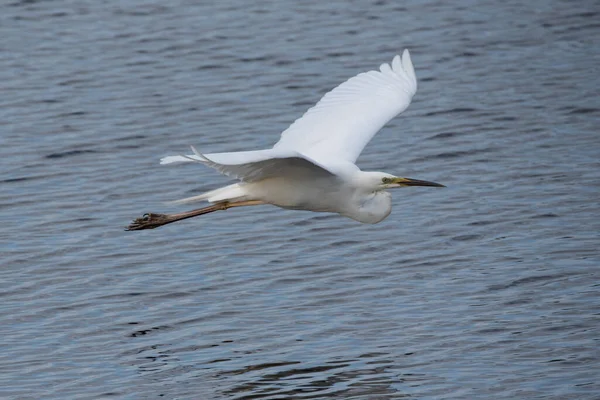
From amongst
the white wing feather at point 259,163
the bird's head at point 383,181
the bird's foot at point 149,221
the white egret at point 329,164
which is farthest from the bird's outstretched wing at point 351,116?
the bird's foot at point 149,221

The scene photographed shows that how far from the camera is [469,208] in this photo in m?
10.9

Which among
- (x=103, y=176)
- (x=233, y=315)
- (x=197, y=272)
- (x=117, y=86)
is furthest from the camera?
(x=117, y=86)

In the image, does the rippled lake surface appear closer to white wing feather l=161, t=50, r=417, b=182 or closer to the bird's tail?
the bird's tail

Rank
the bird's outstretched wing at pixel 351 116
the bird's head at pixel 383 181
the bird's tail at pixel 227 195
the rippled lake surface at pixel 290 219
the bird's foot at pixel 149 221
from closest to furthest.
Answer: the rippled lake surface at pixel 290 219 < the bird's head at pixel 383 181 < the bird's tail at pixel 227 195 < the bird's outstretched wing at pixel 351 116 < the bird's foot at pixel 149 221

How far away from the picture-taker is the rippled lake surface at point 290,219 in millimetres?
8008

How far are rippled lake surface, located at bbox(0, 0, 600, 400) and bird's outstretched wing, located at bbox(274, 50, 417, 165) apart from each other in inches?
41.1

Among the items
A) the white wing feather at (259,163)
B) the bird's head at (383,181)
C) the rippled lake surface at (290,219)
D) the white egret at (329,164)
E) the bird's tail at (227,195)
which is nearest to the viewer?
the white wing feather at (259,163)

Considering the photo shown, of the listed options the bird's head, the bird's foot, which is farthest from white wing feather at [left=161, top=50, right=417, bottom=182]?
the bird's foot

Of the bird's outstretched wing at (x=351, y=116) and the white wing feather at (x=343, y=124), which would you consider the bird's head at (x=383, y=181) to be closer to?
the white wing feather at (x=343, y=124)

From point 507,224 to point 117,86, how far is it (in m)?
5.76

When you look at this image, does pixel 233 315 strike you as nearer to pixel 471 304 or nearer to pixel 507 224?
pixel 471 304

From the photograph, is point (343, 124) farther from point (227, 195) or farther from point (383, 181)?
point (227, 195)

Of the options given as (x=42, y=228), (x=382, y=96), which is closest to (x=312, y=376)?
(x=382, y=96)

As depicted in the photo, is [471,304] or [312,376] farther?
[471,304]
